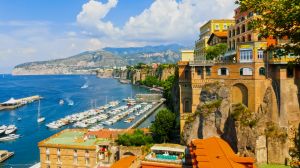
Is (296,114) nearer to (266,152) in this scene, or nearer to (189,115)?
(266,152)

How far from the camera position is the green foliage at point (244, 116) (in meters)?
29.6

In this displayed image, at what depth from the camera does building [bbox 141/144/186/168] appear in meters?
28.0

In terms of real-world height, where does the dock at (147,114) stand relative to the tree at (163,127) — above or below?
below

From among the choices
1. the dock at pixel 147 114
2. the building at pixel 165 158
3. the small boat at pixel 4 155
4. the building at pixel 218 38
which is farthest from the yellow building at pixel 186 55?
the small boat at pixel 4 155

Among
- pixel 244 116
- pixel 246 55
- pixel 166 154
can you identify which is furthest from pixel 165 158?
pixel 246 55

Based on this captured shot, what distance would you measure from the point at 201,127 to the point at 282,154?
783 centimetres

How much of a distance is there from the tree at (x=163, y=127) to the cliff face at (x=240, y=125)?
16.5 feet

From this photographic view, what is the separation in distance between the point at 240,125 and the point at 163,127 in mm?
12484

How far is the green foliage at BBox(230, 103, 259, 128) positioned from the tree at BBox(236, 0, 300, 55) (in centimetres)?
2106

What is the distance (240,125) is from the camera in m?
29.8

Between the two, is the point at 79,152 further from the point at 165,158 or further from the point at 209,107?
the point at 209,107

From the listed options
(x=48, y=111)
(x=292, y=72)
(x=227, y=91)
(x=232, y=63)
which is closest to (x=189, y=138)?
(x=227, y=91)

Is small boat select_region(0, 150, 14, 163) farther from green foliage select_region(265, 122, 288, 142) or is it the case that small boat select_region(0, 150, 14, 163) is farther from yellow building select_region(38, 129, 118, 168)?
green foliage select_region(265, 122, 288, 142)

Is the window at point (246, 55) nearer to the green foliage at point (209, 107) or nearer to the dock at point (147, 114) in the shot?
the green foliage at point (209, 107)
